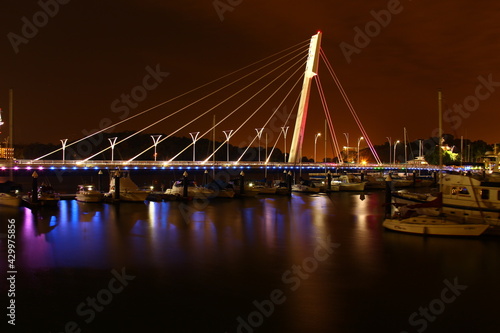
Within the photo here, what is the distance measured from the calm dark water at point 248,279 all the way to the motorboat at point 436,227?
0.39 m

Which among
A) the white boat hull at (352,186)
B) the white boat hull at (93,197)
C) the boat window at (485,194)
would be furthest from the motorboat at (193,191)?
the boat window at (485,194)

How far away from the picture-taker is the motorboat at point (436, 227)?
1881cm

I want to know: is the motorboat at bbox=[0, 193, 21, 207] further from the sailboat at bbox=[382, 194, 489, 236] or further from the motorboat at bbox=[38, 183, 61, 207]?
the sailboat at bbox=[382, 194, 489, 236]

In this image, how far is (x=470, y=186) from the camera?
20.5 metres

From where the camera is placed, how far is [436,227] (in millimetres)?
19234

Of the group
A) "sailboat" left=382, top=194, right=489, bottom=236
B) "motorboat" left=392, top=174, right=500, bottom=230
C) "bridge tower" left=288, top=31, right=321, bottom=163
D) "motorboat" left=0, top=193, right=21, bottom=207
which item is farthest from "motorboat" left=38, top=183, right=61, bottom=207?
"bridge tower" left=288, top=31, right=321, bottom=163

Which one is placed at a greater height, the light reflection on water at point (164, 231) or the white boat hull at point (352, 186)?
the white boat hull at point (352, 186)

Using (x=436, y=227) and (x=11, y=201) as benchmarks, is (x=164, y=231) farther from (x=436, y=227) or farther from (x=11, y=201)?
(x=11, y=201)

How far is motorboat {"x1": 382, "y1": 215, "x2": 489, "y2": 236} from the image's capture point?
18812 mm

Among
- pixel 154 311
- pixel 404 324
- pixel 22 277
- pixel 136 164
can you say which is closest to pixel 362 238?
pixel 404 324

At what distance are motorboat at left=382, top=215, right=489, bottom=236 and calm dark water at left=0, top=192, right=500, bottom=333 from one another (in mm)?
394

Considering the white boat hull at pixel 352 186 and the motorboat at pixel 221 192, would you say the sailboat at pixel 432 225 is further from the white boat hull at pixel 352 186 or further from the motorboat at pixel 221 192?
the white boat hull at pixel 352 186

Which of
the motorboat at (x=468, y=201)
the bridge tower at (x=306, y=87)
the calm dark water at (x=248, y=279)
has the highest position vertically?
the bridge tower at (x=306, y=87)

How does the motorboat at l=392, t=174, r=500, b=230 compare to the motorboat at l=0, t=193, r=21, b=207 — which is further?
the motorboat at l=0, t=193, r=21, b=207
